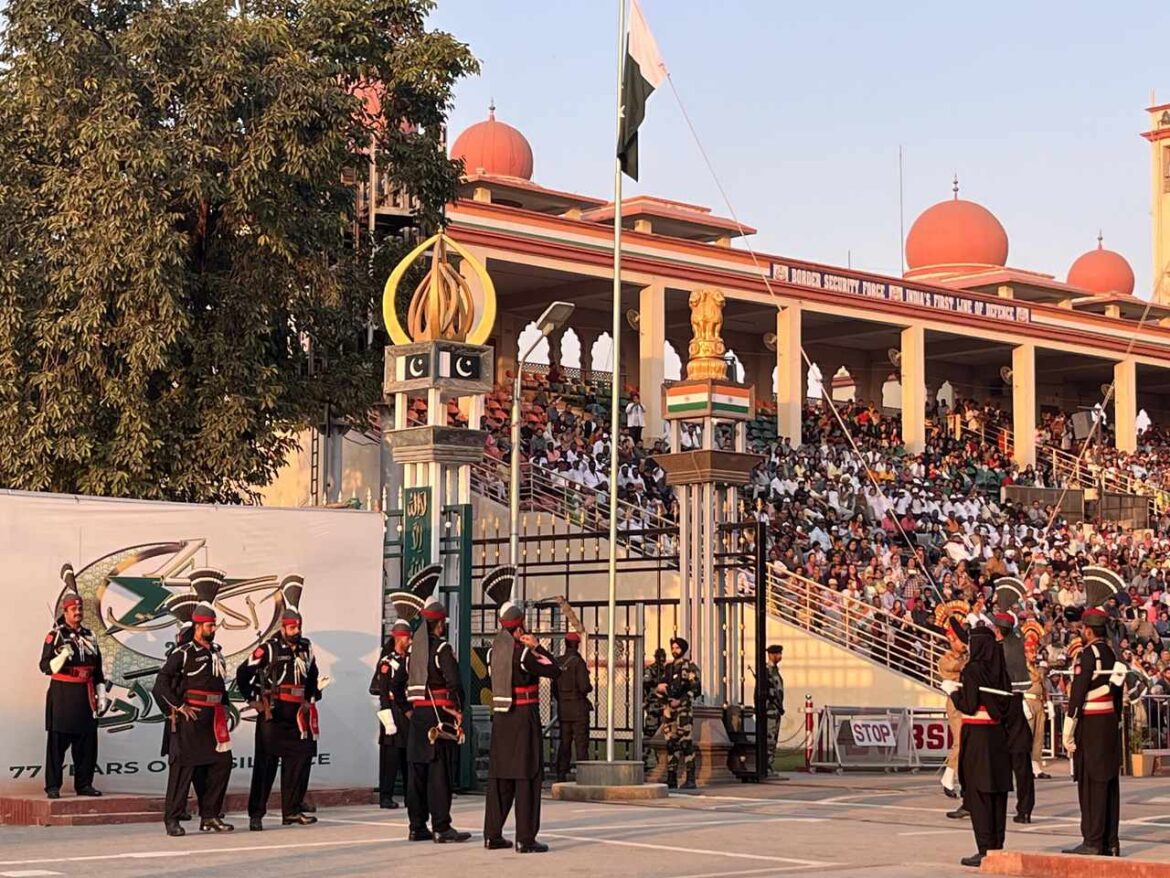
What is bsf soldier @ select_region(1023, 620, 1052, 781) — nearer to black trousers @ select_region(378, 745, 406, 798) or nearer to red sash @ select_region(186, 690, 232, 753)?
black trousers @ select_region(378, 745, 406, 798)

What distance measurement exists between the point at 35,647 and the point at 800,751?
13339mm

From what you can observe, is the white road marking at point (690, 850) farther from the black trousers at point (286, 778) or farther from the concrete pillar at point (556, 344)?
the concrete pillar at point (556, 344)

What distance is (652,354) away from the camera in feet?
130

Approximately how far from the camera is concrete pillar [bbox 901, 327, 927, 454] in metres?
45.1

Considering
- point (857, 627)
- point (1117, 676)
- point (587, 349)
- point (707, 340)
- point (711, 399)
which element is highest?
point (587, 349)

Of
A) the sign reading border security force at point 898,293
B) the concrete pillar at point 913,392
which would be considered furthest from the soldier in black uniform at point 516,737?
the concrete pillar at point 913,392

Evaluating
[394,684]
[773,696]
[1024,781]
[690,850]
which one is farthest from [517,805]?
[773,696]

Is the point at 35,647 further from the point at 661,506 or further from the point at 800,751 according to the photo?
the point at 661,506

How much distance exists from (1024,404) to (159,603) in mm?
33913

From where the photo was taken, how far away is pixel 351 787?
18.1 meters

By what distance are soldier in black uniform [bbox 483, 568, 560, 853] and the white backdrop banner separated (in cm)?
285

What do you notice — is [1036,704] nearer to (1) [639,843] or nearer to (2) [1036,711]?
(2) [1036,711]

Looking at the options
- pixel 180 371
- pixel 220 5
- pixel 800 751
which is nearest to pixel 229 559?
pixel 180 371

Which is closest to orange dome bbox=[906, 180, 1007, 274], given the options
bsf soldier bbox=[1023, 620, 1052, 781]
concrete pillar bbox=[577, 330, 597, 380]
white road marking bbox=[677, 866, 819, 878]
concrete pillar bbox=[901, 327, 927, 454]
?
concrete pillar bbox=[901, 327, 927, 454]
